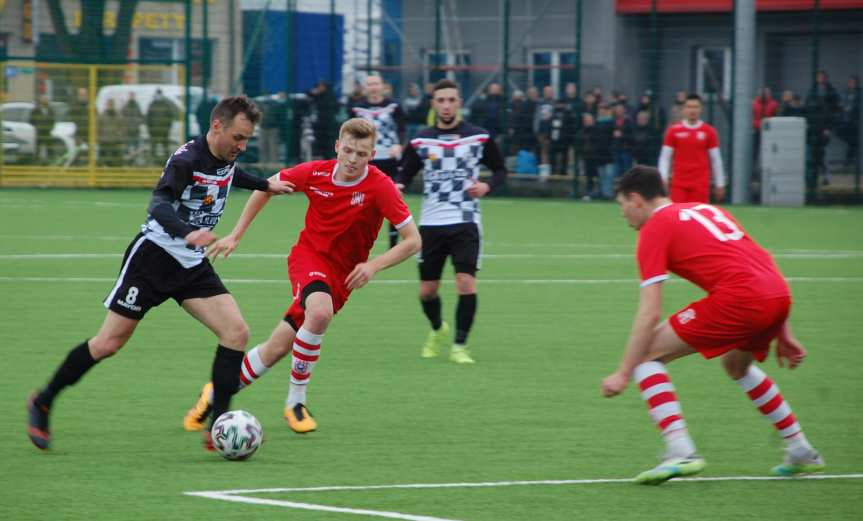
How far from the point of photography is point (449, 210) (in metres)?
9.75

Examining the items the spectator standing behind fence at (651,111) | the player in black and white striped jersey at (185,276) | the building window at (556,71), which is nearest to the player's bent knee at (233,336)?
the player in black and white striped jersey at (185,276)

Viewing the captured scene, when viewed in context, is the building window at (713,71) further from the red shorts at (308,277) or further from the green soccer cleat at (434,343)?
the red shorts at (308,277)

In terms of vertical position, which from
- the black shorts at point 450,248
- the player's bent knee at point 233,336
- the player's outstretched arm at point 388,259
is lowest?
the player's bent knee at point 233,336

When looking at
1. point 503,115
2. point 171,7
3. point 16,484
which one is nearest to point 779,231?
point 503,115

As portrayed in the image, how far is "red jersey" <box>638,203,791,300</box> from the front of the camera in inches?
228

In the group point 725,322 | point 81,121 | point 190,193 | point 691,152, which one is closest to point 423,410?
point 190,193

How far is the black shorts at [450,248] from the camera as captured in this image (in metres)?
9.63

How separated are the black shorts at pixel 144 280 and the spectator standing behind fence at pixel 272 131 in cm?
2161

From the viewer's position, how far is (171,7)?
114 ft

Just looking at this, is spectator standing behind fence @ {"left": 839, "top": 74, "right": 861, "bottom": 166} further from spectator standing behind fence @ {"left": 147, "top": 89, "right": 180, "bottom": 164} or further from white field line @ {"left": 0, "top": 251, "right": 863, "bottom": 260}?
spectator standing behind fence @ {"left": 147, "top": 89, "right": 180, "bottom": 164}

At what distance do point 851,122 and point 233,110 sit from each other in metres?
21.0

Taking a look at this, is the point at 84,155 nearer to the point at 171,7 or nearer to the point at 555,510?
the point at 171,7

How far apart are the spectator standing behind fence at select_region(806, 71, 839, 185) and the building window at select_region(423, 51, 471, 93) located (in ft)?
22.8

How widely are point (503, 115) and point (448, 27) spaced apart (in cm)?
568
